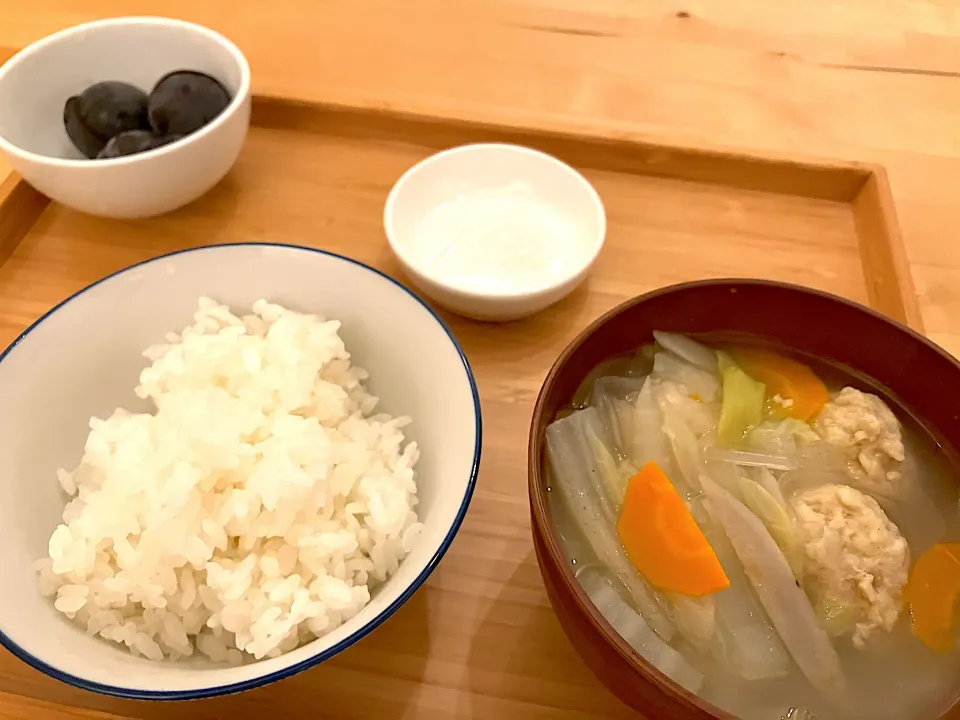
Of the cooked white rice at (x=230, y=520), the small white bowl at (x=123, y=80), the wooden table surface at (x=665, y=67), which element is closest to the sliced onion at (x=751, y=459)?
the cooked white rice at (x=230, y=520)

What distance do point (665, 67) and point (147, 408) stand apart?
1.24 metres

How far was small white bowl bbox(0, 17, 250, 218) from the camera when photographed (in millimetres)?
1212

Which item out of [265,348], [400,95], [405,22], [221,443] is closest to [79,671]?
[221,443]

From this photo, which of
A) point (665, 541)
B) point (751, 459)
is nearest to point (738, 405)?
point (751, 459)

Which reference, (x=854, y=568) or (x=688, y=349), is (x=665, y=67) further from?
(x=854, y=568)

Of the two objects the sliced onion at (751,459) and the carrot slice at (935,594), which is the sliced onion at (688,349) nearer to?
the sliced onion at (751,459)

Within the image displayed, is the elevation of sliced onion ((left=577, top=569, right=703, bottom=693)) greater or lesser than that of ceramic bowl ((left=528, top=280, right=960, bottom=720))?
lesser

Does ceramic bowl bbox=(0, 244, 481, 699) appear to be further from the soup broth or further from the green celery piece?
the green celery piece

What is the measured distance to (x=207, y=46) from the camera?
1.39 m

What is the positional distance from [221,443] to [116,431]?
18cm

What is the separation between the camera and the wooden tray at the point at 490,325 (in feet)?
3.00

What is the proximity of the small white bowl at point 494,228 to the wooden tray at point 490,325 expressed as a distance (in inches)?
2.1

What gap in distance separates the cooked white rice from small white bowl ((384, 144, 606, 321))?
11.6 inches

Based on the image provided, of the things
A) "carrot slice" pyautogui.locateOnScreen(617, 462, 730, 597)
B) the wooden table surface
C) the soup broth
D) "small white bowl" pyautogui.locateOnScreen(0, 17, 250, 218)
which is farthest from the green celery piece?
"small white bowl" pyautogui.locateOnScreen(0, 17, 250, 218)
